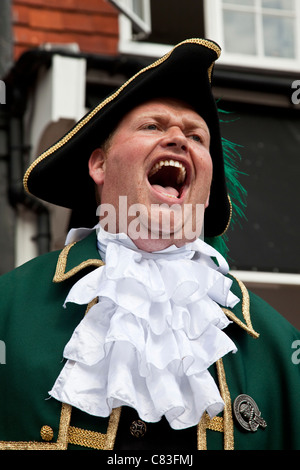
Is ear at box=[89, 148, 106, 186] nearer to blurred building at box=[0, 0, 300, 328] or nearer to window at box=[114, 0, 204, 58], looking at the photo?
blurred building at box=[0, 0, 300, 328]

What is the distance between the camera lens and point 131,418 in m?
2.92

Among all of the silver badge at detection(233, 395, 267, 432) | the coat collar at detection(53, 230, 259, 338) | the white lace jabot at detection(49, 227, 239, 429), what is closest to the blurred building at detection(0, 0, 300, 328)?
the coat collar at detection(53, 230, 259, 338)

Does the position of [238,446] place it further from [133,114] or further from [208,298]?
[133,114]

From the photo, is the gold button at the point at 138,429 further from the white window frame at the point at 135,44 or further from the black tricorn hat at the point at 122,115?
the white window frame at the point at 135,44

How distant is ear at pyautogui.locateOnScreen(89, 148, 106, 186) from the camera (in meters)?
3.36

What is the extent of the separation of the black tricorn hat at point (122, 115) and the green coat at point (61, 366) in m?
0.27

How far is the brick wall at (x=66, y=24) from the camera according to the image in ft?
20.4

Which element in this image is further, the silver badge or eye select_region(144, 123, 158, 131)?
eye select_region(144, 123, 158, 131)

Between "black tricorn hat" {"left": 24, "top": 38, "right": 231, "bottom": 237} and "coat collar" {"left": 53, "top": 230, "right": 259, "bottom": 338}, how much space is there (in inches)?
9.1

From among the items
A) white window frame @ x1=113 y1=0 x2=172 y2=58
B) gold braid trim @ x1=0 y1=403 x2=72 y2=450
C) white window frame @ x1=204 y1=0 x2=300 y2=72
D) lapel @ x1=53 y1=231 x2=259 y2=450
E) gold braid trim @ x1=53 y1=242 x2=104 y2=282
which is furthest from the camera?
white window frame @ x1=204 y1=0 x2=300 y2=72

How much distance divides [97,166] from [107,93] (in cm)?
263

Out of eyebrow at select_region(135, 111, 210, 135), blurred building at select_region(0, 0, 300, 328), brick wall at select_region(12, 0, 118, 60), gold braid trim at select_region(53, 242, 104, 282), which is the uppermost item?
brick wall at select_region(12, 0, 118, 60)

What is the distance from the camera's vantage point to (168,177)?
11.0 ft

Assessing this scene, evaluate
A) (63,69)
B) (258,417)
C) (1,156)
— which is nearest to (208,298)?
(258,417)
